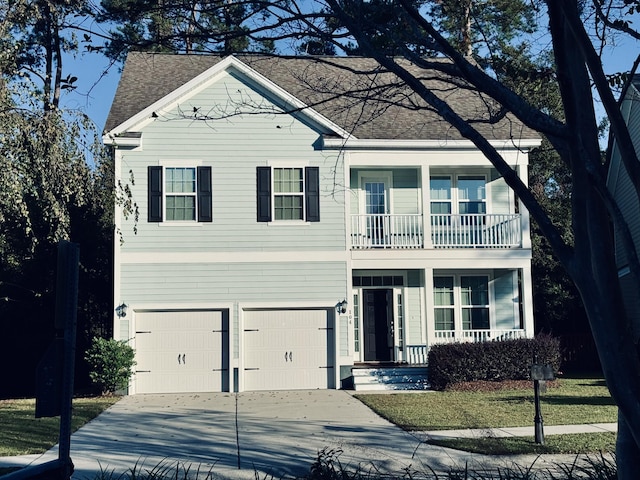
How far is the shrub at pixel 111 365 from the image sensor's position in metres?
19.2

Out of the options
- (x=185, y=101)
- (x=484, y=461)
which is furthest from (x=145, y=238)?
(x=484, y=461)

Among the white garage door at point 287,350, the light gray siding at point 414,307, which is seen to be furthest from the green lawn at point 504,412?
the light gray siding at point 414,307

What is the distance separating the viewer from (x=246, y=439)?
1205 centimetres

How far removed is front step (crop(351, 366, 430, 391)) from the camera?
65.7 ft

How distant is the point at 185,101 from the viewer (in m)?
20.6

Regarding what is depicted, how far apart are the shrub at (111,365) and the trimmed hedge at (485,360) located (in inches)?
305

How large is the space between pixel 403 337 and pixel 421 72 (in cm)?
749

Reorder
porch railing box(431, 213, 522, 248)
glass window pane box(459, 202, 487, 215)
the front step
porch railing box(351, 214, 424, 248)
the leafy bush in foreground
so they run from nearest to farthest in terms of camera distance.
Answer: the leafy bush in foreground, the front step, porch railing box(351, 214, 424, 248), porch railing box(431, 213, 522, 248), glass window pane box(459, 202, 487, 215)

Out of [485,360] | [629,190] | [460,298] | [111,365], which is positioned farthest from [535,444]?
[629,190]

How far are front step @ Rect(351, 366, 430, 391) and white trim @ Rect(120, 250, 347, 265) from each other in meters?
3.08

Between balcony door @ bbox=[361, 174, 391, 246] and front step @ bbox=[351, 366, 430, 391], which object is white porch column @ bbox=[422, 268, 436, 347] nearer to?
front step @ bbox=[351, 366, 430, 391]

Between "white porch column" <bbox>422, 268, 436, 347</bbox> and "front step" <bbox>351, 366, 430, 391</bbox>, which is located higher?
"white porch column" <bbox>422, 268, 436, 347</bbox>

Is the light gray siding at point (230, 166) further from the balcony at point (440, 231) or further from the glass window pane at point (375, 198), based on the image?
the glass window pane at point (375, 198)

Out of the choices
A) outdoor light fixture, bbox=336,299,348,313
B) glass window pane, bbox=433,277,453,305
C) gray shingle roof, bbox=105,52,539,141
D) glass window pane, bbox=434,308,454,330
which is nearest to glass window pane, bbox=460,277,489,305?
glass window pane, bbox=433,277,453,305
